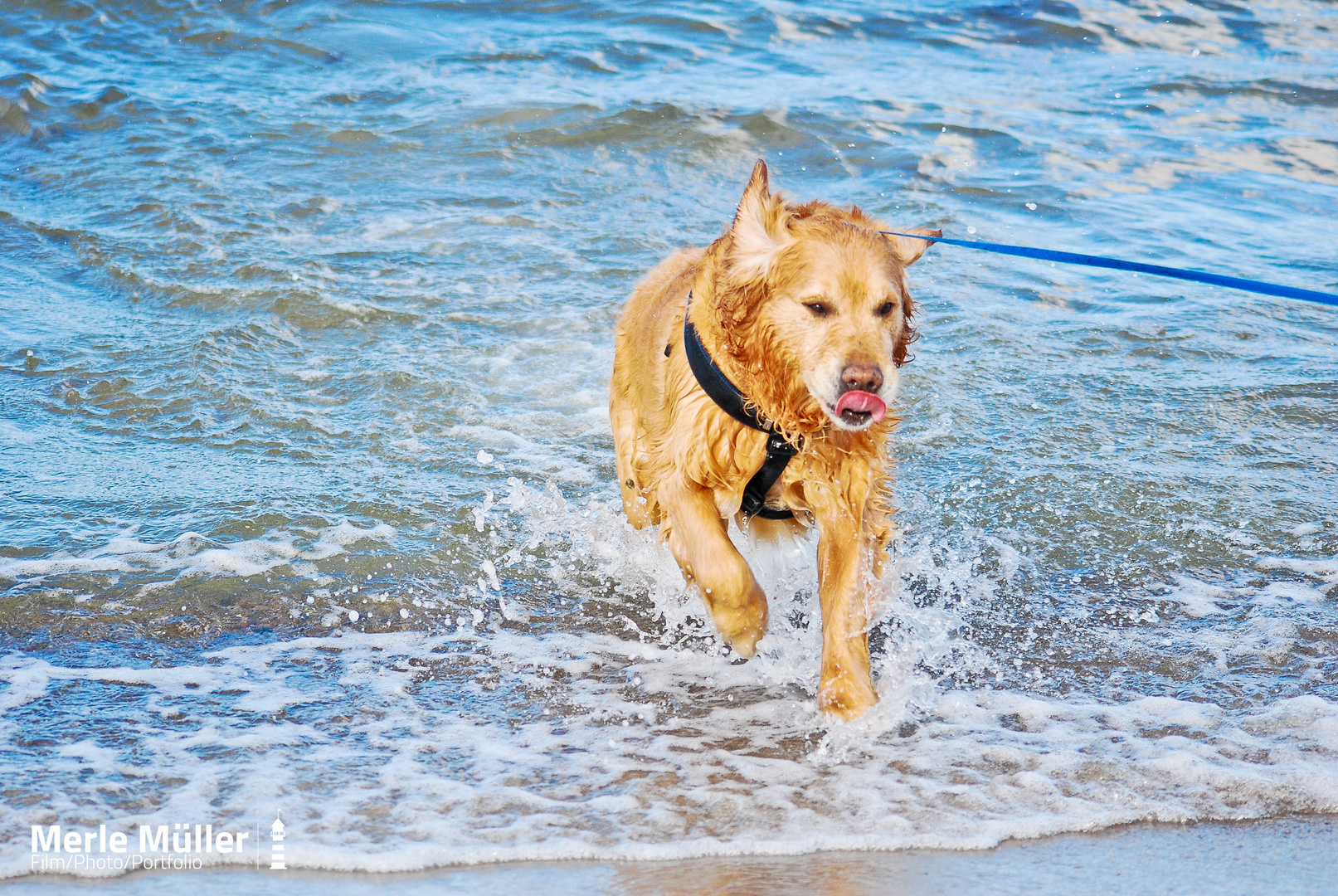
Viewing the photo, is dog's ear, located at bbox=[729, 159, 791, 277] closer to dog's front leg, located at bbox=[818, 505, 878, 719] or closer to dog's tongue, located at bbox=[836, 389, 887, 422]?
dog's tongue, located at bbox=[836, 389, 887, 422]

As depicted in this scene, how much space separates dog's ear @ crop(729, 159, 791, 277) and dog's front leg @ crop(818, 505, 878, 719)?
888mm

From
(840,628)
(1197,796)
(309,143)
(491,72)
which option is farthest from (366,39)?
(1197,796)

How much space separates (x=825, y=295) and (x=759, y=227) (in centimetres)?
38

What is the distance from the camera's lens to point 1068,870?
11.0ft

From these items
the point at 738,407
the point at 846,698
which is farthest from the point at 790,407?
the point at 846,698

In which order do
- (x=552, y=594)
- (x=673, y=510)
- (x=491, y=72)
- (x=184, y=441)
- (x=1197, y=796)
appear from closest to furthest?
(x=1197, y=796)
(x=673, y=510)
(x=552, y=594)
(x=184, y=441)
(x=491, y=72)

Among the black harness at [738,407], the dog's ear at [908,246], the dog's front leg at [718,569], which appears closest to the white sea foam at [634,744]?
the dog's front leg at [718,569]

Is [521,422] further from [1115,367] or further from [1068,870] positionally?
[1068,870]

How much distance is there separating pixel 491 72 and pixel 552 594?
911cm

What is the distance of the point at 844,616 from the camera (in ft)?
13.9

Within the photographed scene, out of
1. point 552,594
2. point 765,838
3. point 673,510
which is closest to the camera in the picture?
point 765,838

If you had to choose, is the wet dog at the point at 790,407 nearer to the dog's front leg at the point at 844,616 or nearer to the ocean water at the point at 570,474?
the dog's front leg at the point at 844,616

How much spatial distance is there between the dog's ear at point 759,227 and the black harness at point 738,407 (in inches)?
13.0

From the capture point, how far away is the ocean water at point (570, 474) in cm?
375
